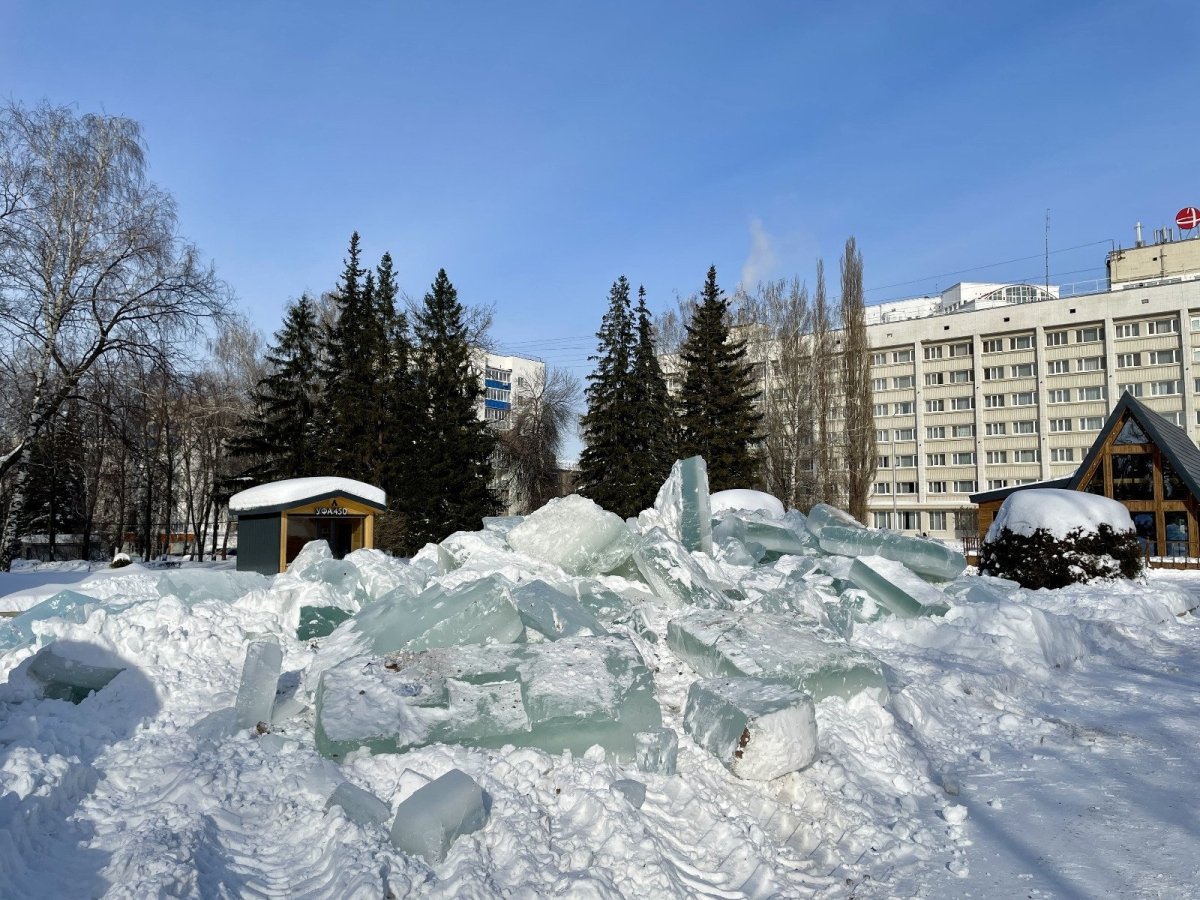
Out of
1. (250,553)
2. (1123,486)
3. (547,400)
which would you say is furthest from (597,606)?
(547,400)

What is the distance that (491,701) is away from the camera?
4.79 metres

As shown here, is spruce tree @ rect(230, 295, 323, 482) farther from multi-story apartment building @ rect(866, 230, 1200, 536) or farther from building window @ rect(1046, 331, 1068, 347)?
building window @ rect(1046, 331, 1068, 347)

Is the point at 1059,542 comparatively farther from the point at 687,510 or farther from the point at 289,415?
the point at 289,415

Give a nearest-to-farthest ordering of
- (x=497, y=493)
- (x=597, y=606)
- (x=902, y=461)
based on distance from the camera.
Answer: (x=597, y=606), (x=497, y=493), (x=902, y=461)

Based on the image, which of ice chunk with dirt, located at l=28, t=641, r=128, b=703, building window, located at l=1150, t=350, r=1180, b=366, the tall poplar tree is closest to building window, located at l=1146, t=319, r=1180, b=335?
building window, located at l=1150, t=350, r=1180, b=366

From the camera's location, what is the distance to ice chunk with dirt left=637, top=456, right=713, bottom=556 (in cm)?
918

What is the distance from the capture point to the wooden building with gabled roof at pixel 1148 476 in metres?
21.3

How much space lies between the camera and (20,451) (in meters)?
14.2

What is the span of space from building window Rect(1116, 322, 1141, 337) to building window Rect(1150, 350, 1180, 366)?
1352mm

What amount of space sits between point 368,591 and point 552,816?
4.06 meters

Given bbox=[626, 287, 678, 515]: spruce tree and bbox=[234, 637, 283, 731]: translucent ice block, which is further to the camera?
bbox=[626, 287, 678, 515]: spruce tree

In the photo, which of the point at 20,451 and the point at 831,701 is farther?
the point at 20,451

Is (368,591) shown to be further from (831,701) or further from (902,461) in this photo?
(902,461)

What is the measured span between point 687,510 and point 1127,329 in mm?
44232
